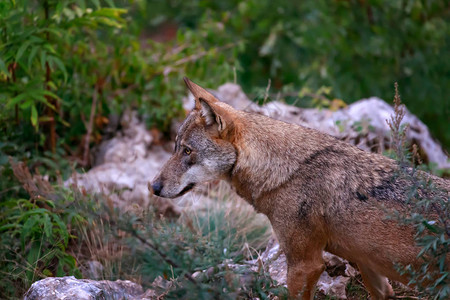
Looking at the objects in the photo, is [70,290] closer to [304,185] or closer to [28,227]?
[28,227]

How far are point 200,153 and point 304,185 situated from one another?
36.4 inches

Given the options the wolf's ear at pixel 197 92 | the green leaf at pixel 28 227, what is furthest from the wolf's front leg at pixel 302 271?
the green leaf at pixel 28 227

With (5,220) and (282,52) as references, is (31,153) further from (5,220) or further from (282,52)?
(282,52)

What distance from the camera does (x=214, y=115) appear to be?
509cm

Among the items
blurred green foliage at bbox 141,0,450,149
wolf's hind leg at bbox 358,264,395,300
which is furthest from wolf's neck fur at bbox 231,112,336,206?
blurred green foliage at bbox 141,0,450,149

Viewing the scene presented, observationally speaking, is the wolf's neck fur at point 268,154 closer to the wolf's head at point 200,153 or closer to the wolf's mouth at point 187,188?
the wolf's head at point 200,153

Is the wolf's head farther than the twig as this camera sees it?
No

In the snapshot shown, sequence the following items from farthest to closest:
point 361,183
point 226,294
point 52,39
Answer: point 52,39 < point 361,183 < point 226,294

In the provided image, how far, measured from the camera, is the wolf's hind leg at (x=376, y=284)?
204 inches

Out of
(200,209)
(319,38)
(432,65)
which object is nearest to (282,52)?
(319,38)

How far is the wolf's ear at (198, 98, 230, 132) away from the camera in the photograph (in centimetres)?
506

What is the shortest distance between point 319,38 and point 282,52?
5.46 feet

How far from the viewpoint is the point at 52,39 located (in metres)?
7.39

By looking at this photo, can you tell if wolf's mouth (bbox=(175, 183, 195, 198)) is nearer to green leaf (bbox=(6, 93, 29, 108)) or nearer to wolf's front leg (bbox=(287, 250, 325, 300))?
wolf's front leg (bbox=(287, 250, 325, 300))
